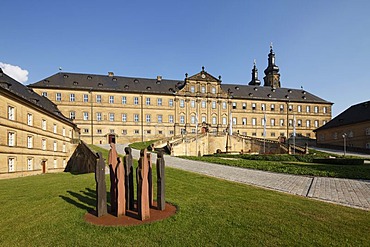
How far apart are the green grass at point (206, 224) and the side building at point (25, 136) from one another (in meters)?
15.3

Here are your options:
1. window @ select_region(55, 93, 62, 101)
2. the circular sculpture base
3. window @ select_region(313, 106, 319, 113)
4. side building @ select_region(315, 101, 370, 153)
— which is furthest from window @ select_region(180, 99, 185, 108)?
the circular sculpture base

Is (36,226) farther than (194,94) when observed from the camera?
No

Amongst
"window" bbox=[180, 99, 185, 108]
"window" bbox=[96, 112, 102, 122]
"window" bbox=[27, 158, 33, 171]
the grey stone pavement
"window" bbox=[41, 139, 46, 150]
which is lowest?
"window" bbox=[27, 158, 33, 171]

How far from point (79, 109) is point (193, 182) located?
43835mm

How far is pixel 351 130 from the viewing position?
145 ft

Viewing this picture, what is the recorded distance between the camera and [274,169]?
16734 millimetres

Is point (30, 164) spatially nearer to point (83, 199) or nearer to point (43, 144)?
point (43, 144)

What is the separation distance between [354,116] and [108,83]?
52.6 metres

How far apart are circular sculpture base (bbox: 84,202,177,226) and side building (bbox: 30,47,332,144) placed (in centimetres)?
3722

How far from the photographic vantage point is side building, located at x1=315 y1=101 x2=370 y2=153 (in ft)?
135

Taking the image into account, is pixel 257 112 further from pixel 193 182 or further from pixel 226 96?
pixel 193 182

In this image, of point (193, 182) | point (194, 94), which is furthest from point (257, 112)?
point (193, 182)

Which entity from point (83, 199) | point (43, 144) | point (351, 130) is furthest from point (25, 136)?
point (351, 130)

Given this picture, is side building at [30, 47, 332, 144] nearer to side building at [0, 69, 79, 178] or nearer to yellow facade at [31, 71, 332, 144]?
yellow facade at [31, 71, 332, 144]
